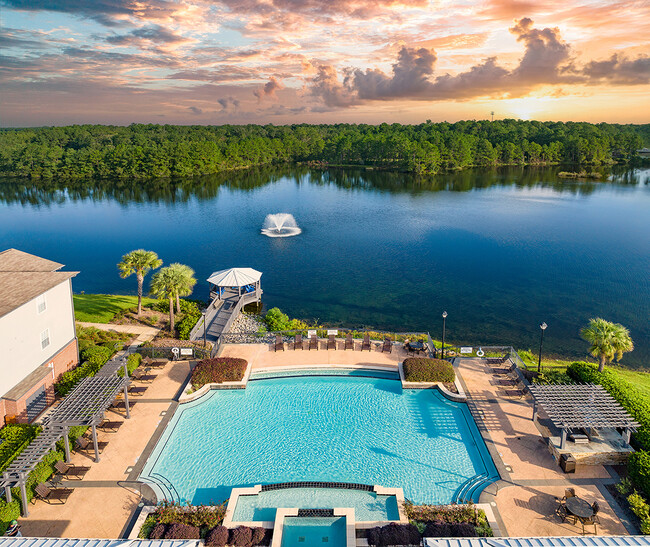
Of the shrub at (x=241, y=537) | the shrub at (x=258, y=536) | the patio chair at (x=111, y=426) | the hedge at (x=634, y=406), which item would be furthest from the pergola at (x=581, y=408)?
the patio chair at (x=111, y=426)

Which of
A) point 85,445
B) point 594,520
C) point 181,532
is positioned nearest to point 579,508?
point 594,520

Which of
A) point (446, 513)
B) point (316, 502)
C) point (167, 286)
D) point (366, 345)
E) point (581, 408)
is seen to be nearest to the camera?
point (446, 513)

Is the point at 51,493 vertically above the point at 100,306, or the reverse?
the point at 100,306

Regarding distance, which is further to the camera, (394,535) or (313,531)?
(313,531)

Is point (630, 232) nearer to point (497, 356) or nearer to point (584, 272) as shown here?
point (584, 272)

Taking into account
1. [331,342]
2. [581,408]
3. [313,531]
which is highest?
[581,408]

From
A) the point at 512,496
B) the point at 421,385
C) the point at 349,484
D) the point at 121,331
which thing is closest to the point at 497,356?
the point at 421,385

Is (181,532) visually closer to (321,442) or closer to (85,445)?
(321,442)

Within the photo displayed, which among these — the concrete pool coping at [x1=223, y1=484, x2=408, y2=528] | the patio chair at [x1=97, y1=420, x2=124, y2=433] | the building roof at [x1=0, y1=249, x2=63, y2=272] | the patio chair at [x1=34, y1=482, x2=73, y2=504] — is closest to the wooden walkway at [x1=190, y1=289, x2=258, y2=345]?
the building roof at [x1=0, y1=249, x2=63, y2=272]

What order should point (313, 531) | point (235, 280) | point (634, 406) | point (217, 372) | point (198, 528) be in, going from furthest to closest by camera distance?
point (235, 280) → point (217, 372) → point (634, 406) → point (313, 531) → point (198, 528)
